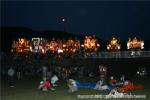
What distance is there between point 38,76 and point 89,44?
278 ft

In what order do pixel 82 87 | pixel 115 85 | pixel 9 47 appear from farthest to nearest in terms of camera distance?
1. pixel 9 47
2. pixel 82 87
3. pixel 115 85

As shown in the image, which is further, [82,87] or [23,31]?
[23,31]

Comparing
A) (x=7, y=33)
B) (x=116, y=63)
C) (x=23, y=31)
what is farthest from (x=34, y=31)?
(x=116, y=63)

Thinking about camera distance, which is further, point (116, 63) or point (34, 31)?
point (34, 31)

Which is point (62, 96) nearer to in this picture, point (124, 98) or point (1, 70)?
point (124, 98)

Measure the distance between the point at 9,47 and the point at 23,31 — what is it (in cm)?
5471

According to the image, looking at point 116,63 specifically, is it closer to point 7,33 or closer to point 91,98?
point 91,98

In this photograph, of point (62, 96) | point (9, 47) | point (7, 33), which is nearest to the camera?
point (62, 96)

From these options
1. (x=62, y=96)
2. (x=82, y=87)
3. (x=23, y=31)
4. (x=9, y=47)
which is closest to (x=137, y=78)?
(x=82, y=87)

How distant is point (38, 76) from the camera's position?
36.4 m

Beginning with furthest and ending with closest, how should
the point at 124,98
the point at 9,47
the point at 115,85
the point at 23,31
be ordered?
1. the point at 23,31
2. the point at 9,47
3. the point at 115,85
4. the point at 124,98

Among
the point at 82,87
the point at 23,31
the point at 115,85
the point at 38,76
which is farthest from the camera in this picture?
the point at 23,31

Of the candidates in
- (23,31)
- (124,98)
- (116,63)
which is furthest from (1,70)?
(23,31)

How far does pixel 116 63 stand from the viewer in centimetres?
4775
